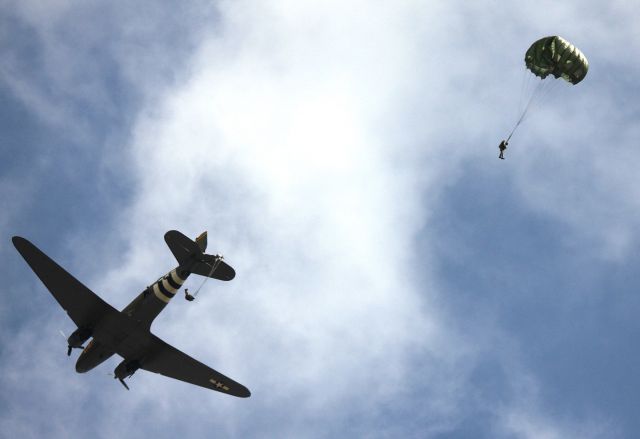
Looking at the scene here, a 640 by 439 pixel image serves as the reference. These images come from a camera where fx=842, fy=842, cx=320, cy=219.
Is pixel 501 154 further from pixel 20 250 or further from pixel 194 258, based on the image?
pixel 20 250

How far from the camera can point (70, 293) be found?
60.1 meters

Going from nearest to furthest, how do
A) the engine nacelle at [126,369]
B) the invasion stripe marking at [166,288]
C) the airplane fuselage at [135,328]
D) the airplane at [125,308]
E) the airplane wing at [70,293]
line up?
1. the airplane at [125,308]
2. the airplane wing at [70,293]
3. the invasion stripe marking at [166,288]
4. the airplane fuselage at [135,328]
5. the engine nacelle at [126,369]

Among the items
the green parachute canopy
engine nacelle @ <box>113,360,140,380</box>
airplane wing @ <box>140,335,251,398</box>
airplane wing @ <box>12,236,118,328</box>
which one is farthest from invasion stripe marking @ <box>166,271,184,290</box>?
the green parachute canopy

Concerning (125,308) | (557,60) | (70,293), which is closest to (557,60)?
Answer: (557,60)

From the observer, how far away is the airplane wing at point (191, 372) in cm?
6494

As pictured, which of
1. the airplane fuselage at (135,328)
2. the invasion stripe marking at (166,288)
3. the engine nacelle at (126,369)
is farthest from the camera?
the engine nacelle at (126,369)

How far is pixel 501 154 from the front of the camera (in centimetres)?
5931

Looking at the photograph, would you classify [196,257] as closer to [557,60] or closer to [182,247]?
[182,247]

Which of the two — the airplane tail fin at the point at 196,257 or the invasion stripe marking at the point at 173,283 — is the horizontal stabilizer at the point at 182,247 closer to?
the airplane tail fin at the point at 196,257

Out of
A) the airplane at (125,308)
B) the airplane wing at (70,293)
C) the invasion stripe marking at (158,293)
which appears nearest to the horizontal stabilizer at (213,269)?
the airplane at (125,308)

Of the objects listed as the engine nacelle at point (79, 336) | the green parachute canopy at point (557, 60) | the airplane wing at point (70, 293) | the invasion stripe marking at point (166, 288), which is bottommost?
the engine nacelle at point (79, 336)

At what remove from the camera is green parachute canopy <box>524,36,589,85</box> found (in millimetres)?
60938

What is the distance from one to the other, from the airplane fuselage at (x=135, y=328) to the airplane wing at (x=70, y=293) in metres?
0.82

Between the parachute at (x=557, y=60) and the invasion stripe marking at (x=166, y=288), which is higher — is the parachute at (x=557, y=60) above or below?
above
